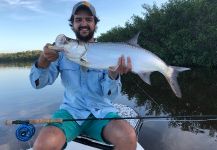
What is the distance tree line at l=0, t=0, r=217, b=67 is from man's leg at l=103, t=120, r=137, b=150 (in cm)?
2484

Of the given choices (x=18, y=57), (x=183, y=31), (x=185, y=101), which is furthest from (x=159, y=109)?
(x=18, y=57)

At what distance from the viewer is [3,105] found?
16.4 meters

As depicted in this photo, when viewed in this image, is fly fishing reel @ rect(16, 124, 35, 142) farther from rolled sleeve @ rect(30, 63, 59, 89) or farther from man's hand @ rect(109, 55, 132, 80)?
man's hand @ rect(109, 55, 132, 80)

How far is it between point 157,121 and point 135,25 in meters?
→ 33.3

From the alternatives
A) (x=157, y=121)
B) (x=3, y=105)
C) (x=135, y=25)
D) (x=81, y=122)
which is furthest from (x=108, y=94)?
(x=135, y=25)

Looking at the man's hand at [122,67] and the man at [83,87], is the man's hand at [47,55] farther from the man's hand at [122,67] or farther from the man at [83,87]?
the man's hand at [122,67]

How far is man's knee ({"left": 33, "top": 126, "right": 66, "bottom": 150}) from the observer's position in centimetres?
380

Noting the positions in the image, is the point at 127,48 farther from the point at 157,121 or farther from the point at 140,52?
the point at 157,121

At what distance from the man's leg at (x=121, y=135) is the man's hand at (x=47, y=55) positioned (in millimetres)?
1061

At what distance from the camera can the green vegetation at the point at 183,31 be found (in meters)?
28.9

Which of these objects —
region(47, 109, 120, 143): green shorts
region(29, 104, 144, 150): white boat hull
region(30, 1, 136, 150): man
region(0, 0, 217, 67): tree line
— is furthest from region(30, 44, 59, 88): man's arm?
region(0, 0, 217, 67): tree line

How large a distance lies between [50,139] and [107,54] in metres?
1.14

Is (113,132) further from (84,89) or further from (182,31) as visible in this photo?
(182,31)

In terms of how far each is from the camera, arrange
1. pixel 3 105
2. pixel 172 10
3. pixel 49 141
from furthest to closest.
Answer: pixel 172 10 < pixel 3 105 < pixel 49 141
